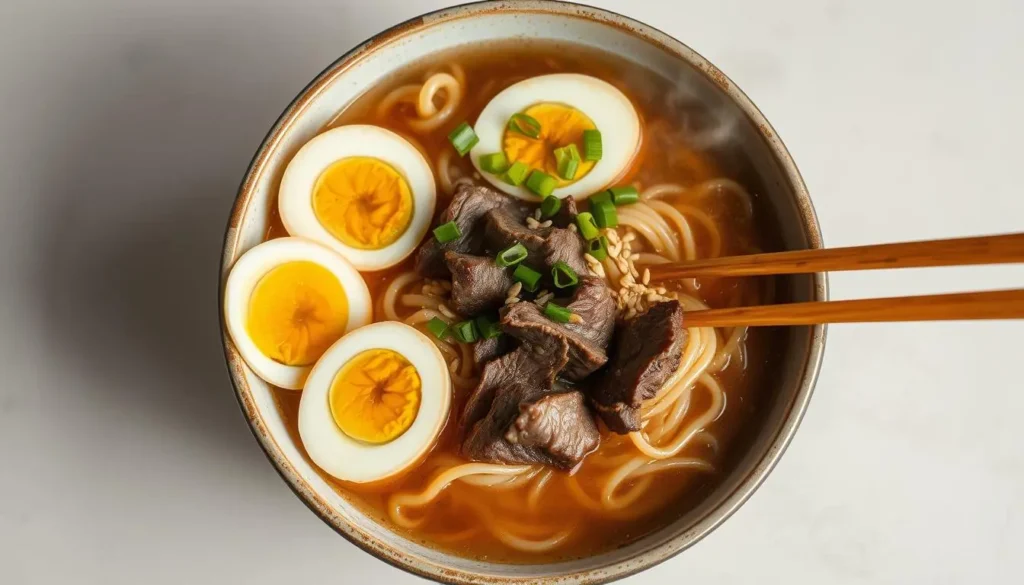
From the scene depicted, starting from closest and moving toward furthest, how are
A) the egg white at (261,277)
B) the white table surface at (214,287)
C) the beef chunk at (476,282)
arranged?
the egg white at (261,277), the beef chunk at (476,282), the white table surface at (214,287)

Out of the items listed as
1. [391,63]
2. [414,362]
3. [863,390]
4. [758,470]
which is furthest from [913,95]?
[414,362]

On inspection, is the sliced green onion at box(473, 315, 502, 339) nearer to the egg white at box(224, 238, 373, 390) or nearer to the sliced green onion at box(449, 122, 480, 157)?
the egg white at box(224, 238, 373, 390)

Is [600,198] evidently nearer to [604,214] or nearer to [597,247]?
[604,214]

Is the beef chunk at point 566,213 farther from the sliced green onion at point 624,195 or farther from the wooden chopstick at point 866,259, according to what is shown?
the wooden chopstick at point 866,259

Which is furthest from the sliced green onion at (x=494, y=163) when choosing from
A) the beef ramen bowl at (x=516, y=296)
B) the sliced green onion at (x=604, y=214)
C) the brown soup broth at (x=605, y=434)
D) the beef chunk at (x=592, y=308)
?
the beef chunk at (x=592, y=308)

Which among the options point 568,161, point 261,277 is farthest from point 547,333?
point 261,277
